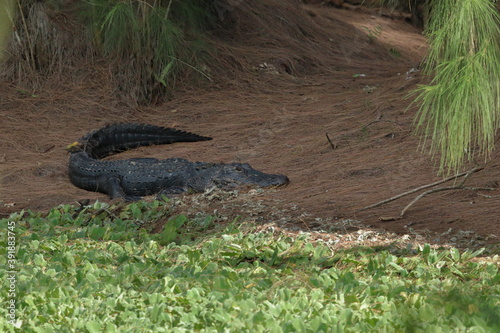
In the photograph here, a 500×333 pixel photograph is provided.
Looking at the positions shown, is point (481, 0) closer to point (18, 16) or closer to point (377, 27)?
point (18, 16)

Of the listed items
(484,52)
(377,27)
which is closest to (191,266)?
(484,52)

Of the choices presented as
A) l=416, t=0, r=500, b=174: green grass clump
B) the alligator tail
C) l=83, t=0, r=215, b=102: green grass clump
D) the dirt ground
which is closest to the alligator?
the alligator tail

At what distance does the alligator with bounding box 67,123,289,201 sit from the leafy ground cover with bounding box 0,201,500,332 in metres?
1.34

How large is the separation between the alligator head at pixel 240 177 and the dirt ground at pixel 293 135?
128 mm

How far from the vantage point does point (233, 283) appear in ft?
11.0

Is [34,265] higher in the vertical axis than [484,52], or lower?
lower

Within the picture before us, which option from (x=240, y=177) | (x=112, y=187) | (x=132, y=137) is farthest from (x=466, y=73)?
(x=132, y=137)

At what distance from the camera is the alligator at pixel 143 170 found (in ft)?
20.0

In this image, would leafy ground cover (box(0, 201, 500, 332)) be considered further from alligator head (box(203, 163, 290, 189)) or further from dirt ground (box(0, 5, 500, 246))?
alligator head (box(203, 163, 290, 189))

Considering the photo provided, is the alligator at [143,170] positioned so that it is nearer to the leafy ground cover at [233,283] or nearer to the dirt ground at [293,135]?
the dirt ground at [293,135]

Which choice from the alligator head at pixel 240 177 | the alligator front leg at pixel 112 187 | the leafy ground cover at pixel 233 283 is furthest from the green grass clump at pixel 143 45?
the leafy ground cover at pixel 233 283

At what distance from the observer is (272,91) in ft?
29.8

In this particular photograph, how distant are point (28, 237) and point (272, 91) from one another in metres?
5.11

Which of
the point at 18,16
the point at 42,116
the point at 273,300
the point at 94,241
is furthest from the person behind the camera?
the point at 18,16
